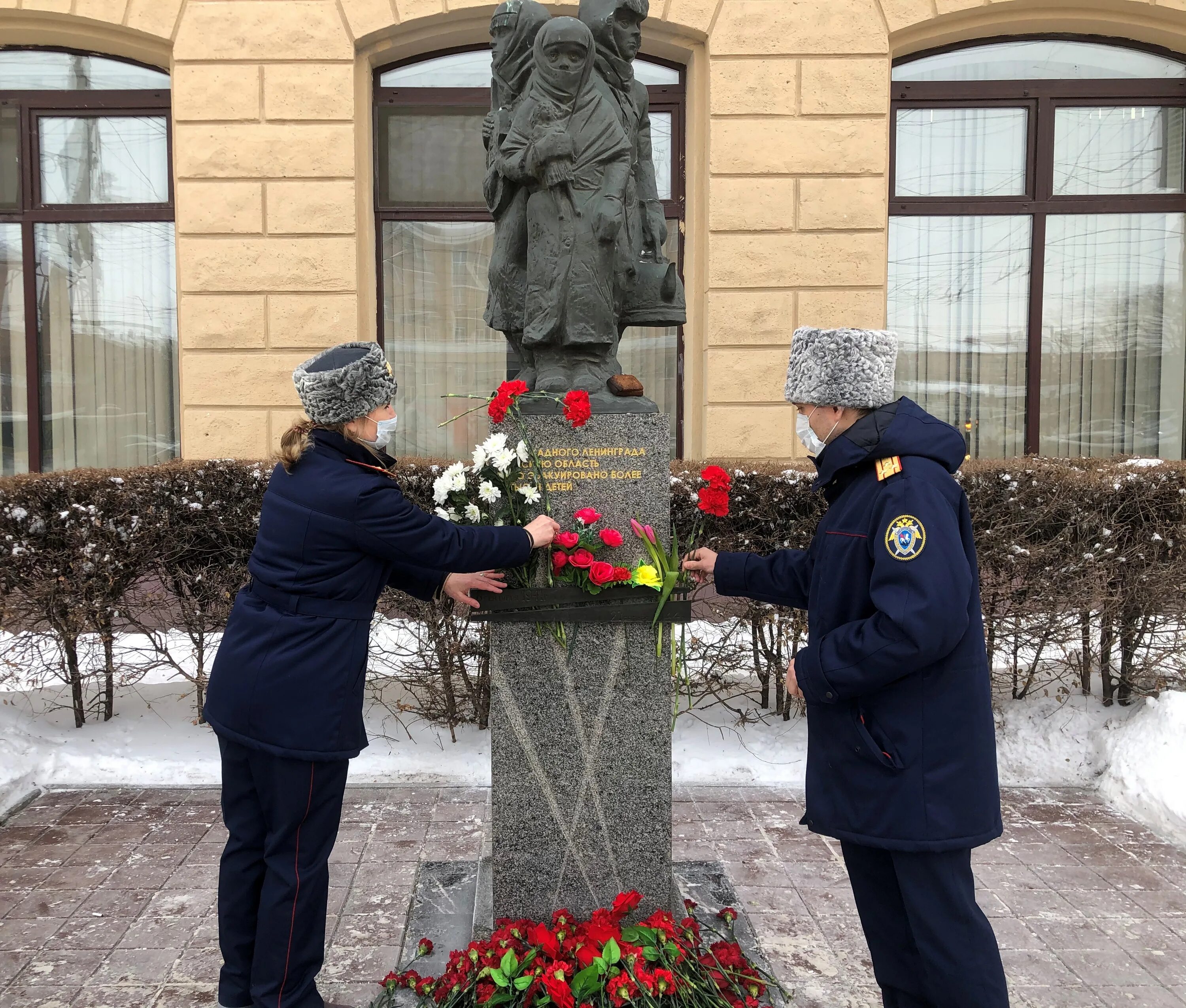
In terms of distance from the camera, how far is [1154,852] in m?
4.30

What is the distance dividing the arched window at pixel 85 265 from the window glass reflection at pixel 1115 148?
7475 millimetres

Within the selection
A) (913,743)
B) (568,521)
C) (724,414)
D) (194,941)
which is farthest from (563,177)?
(724,414)

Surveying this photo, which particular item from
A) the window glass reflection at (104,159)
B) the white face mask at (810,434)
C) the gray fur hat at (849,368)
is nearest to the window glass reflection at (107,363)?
the window glass reflection at (104,159)

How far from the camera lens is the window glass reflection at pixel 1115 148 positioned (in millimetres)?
8422

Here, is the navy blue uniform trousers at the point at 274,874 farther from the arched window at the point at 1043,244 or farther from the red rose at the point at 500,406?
the arched window at the point at 1043,244

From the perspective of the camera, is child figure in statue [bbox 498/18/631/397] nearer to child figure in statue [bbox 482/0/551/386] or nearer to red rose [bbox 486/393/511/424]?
child figure in statue [bbox 482/0/551/386]

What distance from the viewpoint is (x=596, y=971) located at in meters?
2.91

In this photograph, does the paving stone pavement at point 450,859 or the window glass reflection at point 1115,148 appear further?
the window glass reflection at point 1115,148

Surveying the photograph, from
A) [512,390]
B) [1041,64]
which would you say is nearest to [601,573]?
[512,390]

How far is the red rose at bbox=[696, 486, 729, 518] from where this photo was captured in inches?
129

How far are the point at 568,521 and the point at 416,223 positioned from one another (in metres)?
5.74

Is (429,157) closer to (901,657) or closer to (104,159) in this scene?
(104,159)

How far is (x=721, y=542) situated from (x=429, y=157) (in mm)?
4769

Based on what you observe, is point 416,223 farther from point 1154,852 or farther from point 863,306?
point 1154,852
